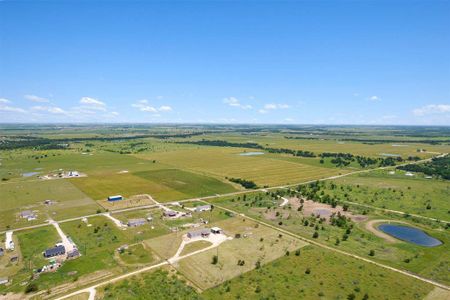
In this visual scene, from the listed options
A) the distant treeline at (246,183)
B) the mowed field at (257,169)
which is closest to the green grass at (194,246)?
the distant treeline at (246,183)

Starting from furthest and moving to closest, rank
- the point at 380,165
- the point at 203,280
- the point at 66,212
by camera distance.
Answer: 1. the point at 380,165
2. the point at 66,212
3. the point at 203,280

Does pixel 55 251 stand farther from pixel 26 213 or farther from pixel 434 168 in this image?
pixel 434 168

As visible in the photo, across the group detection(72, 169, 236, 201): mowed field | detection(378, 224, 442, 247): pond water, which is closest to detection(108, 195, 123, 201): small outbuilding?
detection(72, 169, 236, 201): mowed field

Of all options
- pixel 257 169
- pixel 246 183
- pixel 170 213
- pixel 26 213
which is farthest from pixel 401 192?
pixel 26 213

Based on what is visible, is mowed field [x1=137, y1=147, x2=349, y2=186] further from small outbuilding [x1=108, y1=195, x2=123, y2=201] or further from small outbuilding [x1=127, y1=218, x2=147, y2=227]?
small outbuilding [x1=127, y1=218, x2=147, y2=227]

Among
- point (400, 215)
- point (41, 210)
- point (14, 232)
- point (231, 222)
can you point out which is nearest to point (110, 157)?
point (41, 210)

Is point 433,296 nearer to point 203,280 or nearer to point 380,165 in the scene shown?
point 203,280
